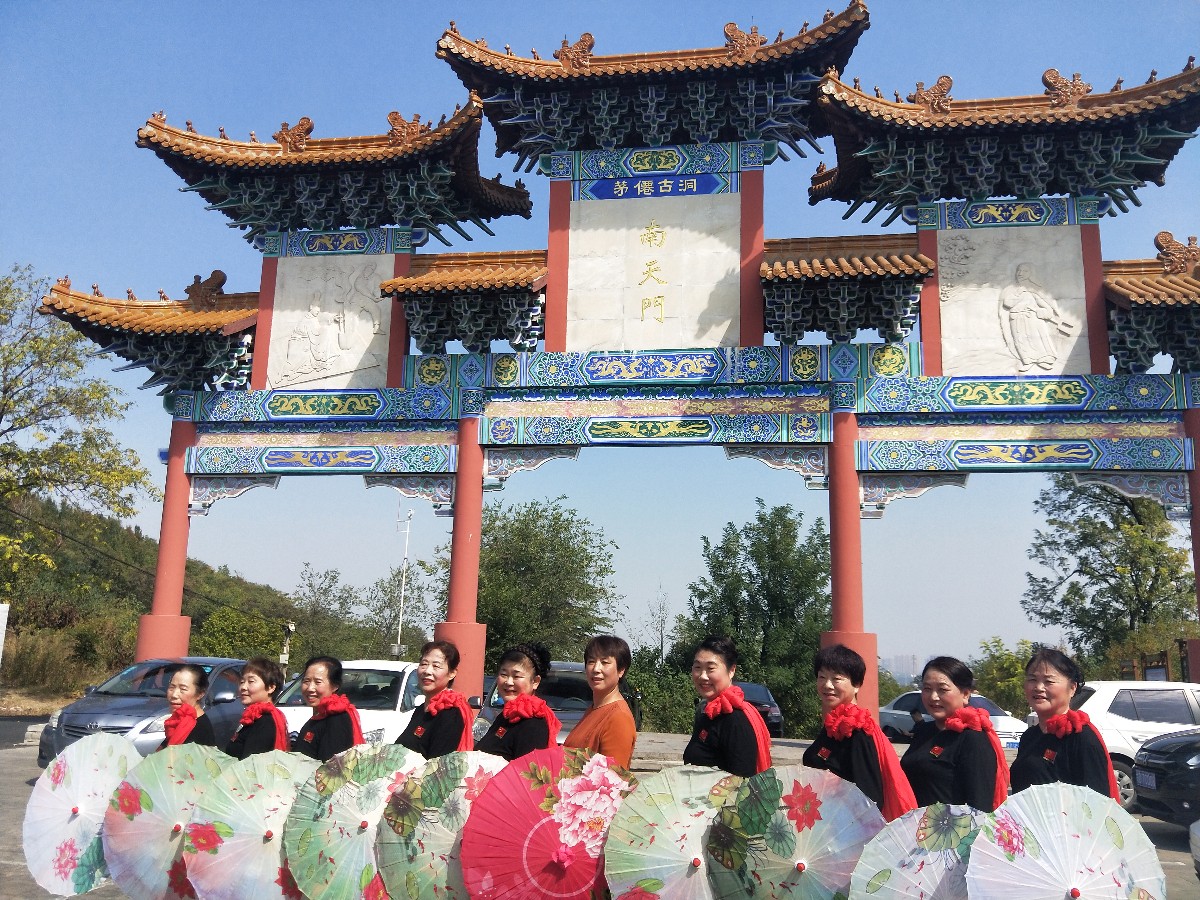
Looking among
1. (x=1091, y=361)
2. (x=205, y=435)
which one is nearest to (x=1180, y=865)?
(x=1091, y=361)

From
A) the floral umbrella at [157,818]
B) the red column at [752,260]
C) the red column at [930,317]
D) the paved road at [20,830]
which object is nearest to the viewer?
the floral umbrella at [157,818]

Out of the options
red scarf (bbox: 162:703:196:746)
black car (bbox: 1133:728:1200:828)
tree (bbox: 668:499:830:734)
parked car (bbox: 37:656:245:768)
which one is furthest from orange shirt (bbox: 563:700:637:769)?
tree (bbox: 668:499:830:734)

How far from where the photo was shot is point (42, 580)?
30.5m

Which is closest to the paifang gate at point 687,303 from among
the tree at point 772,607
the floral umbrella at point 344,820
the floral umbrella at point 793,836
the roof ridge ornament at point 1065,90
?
the roof ridge ornament at point 1065,90

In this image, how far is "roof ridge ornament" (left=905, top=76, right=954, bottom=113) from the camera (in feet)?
39.5

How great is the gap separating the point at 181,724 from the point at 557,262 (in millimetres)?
8598

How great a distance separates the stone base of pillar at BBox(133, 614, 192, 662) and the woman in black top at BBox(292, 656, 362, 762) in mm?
8012

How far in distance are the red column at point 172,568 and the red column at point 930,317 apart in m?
9.41

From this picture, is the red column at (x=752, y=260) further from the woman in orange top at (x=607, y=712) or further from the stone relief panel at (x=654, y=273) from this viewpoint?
the woman in orange top at (x=607, y=712)

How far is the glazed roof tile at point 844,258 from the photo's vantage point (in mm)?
11336

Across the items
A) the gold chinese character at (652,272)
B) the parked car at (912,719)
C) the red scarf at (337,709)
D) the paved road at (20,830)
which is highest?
the gold chinese character at (652,272)

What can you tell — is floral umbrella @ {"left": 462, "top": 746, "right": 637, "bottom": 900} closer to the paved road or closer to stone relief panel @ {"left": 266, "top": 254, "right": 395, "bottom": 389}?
the paved road

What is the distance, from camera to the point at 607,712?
4469mm

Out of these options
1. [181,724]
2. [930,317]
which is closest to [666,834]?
[181,724]
